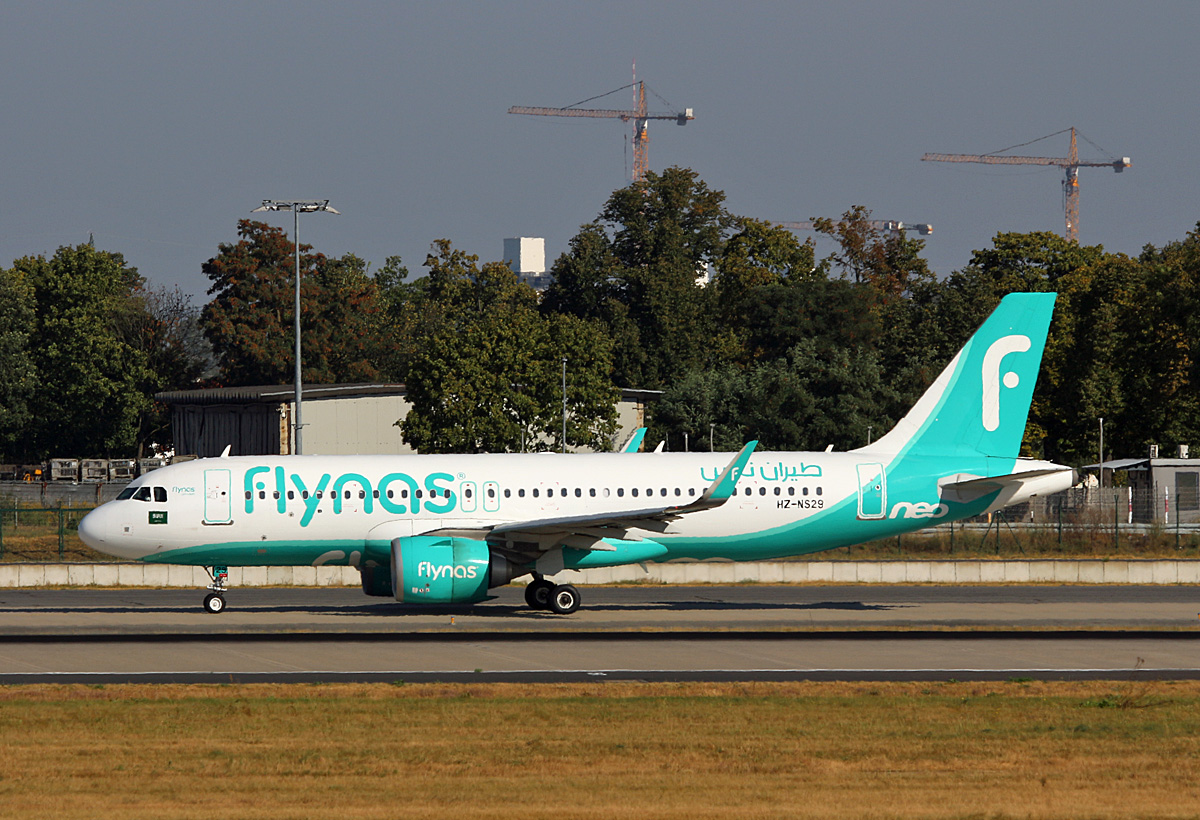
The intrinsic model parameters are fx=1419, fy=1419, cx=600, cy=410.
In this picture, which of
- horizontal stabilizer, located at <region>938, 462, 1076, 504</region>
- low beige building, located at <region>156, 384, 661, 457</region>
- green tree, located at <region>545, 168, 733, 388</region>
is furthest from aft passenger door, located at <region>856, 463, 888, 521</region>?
green tree, located at <region>545, 168, 733, 388</region>

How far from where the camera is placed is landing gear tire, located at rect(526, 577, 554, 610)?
1273 inches

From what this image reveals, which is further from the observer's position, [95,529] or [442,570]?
[95,529]

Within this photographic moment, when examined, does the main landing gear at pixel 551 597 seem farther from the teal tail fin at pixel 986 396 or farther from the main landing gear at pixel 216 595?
the teal tail fin at pixel 986 396

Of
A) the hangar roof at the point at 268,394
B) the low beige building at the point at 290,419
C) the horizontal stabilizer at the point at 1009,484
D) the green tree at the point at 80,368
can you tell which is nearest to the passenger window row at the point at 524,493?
the horizontal stabilizer at the point at 1009,484

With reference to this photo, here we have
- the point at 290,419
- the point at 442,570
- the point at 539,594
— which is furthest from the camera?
the point at 290,419

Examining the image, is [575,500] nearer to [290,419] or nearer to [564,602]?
[564,602]

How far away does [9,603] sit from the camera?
3541 centimetres

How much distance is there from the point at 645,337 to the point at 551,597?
8057 cm

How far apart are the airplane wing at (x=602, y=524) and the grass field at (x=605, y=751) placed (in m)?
9.51

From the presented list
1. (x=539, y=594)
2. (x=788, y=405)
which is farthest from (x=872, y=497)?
(x=788, y=405)

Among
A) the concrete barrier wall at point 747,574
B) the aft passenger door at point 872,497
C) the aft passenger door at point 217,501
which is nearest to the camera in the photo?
the aft passenger door at point 217,501

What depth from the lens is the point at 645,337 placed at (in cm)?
11188

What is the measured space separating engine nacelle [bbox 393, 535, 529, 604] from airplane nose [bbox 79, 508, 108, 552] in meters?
6.78

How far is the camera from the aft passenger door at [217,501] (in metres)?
32.1
